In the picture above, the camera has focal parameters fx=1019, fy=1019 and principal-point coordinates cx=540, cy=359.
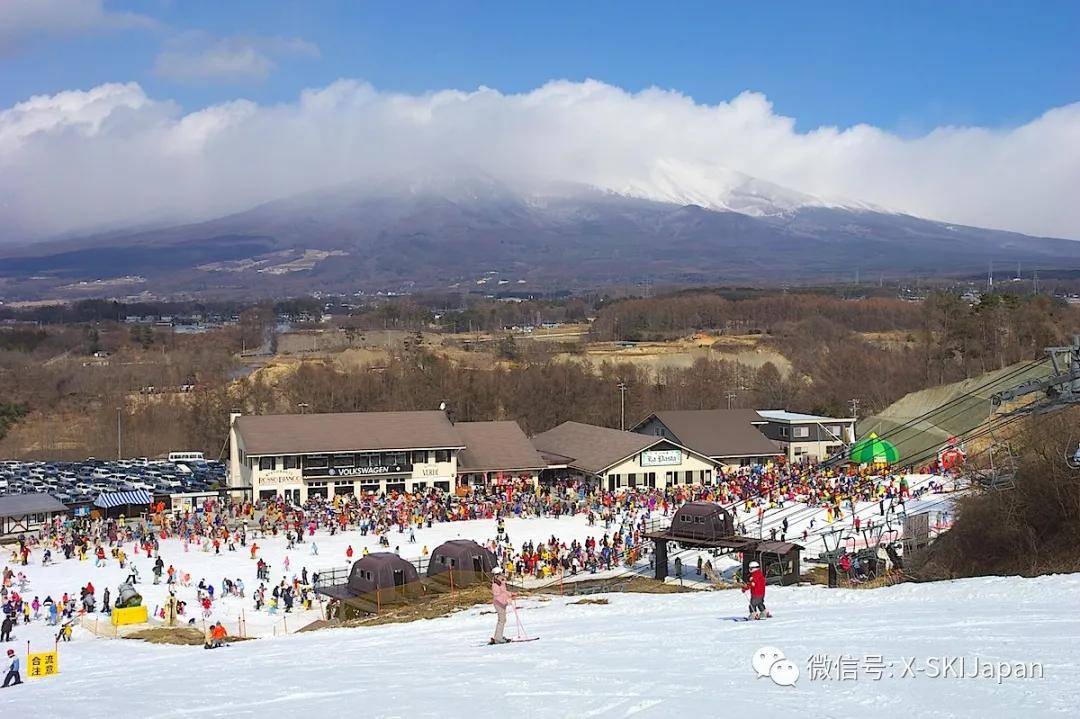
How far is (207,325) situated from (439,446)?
136 m

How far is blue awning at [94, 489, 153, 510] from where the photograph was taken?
33.6 metres

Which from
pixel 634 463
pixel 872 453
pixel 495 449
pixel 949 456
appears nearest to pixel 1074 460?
pixel 949 456

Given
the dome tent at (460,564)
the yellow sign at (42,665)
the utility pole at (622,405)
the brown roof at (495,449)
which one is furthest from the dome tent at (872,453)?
the yellow sign at (42,665)

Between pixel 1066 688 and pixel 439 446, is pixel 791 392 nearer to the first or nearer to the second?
pixel 439 446

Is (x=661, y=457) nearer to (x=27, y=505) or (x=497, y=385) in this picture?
(x=27, y=505)

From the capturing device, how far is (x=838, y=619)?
12.6 meters

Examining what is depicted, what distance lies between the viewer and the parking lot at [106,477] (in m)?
39.7

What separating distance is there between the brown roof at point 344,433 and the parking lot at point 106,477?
296 centimetres

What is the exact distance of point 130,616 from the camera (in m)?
20.1

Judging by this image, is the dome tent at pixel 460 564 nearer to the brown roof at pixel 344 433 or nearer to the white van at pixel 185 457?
the brown roof at pixel 344 433

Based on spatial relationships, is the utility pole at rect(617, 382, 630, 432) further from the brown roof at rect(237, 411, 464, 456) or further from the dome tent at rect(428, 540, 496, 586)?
the dome tent at rect(428, 540, 496, 586)


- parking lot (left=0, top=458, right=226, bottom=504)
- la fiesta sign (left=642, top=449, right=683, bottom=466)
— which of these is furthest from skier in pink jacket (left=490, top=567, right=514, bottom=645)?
la fiesta sign (left=642, top=449, right=683, bottom=466)

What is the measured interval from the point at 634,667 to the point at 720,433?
3505 centimetres

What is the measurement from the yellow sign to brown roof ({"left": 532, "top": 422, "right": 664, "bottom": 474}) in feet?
86.8
